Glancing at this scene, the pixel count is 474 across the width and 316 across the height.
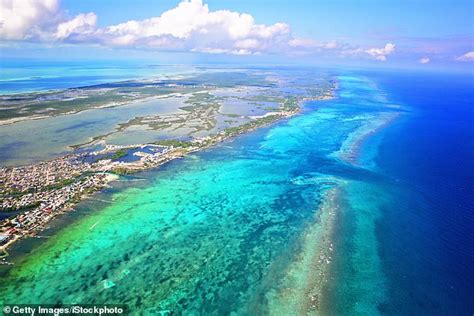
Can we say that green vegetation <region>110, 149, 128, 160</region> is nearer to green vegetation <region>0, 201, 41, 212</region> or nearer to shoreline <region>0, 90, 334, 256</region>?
shoreline <region>0, 90, 334, 256</region>

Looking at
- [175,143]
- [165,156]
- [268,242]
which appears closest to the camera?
[268,242]

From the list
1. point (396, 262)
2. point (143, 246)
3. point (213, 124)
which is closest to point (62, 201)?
point (143, 246)

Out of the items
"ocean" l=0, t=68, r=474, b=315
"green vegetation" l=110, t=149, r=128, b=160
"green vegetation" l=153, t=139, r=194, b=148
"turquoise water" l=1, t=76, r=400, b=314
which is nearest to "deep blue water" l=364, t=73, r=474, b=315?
"ocean" l=0, t=68, r=474, b=315

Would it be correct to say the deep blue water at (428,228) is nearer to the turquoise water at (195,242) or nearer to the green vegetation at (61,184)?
the turquoise water at (195,242)

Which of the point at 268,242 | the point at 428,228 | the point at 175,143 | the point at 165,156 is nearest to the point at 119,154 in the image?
the point at 165,156

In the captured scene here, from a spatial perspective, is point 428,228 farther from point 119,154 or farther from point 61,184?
point 119,154

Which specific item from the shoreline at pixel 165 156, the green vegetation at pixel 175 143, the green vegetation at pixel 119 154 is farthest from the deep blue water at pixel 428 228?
the green vegetation at pixel 119 154

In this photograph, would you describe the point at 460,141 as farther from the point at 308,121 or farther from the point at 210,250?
the point at 210,250

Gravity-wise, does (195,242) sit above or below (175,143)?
below
